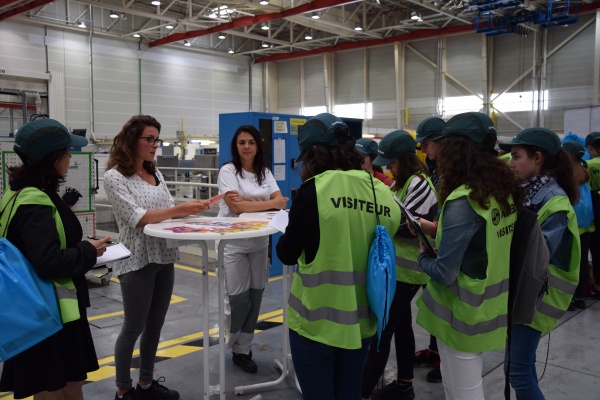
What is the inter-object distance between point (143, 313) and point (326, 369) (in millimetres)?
1216

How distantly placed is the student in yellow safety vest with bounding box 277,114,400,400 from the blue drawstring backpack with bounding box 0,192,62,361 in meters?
0.85

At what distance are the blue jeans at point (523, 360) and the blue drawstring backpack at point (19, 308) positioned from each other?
1.78m

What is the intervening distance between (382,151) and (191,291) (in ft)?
11.0

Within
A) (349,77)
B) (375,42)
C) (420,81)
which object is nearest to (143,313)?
(420,81)

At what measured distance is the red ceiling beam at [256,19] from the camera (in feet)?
42.5

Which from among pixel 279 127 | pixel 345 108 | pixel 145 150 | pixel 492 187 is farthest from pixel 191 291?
pixel 345 108

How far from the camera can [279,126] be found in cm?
618

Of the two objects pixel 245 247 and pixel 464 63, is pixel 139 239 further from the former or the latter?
pixel 464 63

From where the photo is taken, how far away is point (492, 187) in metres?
1.81

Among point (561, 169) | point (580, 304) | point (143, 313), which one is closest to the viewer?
point (561, 169)

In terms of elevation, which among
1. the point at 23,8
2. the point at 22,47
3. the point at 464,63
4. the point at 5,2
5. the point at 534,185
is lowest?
the point at 534,185

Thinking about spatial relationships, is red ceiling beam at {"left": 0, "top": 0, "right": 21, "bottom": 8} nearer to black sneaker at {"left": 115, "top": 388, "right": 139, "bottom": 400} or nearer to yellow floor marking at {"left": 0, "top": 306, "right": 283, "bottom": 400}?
yellow floor marking at {"left": 0, "top": 306, "right": 283, "bottom": 400}

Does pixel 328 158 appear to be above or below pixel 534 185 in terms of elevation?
above

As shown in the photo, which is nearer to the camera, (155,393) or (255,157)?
(155,393)
